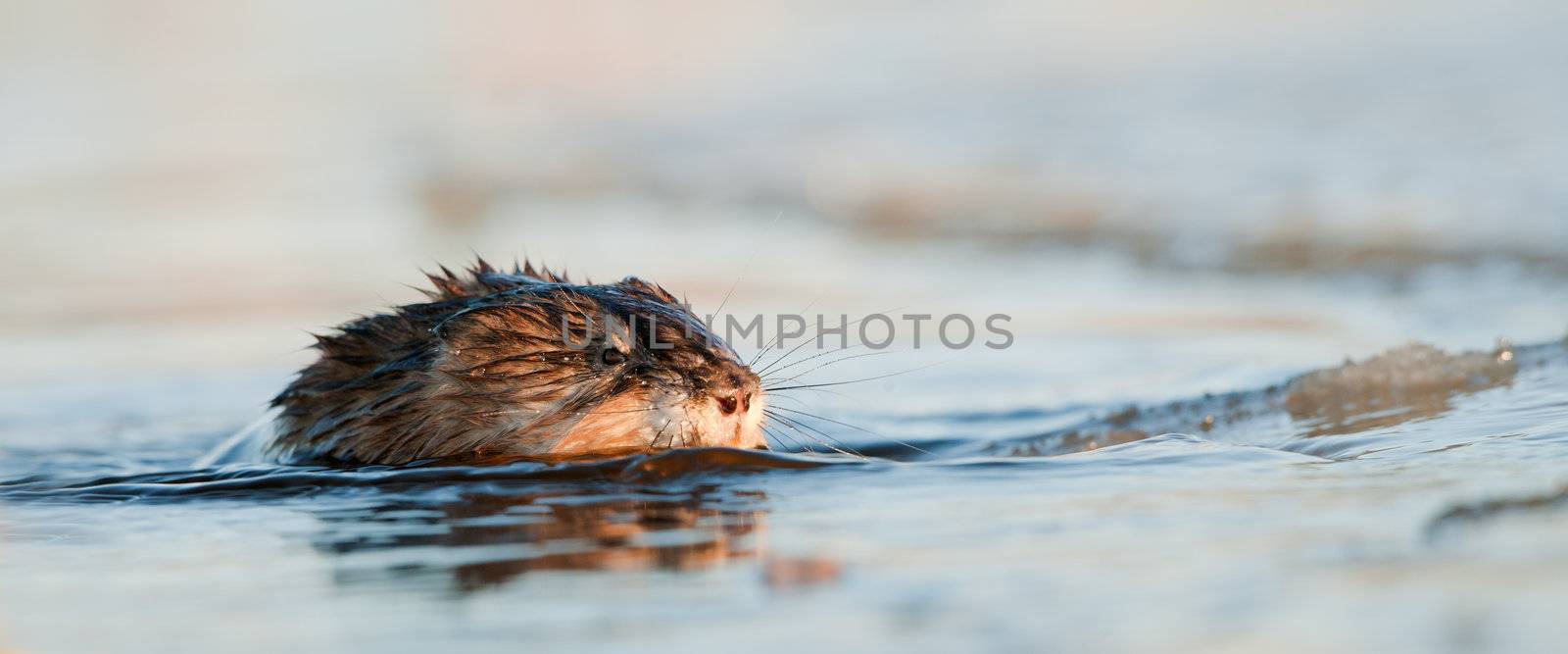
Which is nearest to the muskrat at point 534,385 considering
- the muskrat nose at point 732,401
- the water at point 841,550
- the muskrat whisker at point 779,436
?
the muskrat nose at point 732,401

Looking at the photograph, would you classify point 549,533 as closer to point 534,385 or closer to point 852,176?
point 534,385

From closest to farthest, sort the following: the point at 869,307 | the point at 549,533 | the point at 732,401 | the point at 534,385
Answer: the point at 549,533
the point at 732,401
the point at 534,385
the point at 869,307

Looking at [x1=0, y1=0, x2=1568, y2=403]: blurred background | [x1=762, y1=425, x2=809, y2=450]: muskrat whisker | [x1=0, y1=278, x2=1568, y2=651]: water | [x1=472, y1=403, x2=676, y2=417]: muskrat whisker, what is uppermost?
[x1=0, y1=0, x2=1568, y2=403]: blurred background

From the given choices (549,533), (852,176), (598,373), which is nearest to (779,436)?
(598,373)

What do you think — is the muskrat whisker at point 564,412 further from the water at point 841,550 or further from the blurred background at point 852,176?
the blurred background at point 852,176

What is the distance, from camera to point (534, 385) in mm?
5168

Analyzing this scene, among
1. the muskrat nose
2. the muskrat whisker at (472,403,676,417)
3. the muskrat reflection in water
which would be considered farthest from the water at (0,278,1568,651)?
the muskrat nose

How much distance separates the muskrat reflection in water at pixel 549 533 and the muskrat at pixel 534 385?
67cm

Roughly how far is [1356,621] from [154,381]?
7.44m

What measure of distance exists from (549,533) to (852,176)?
873 cm

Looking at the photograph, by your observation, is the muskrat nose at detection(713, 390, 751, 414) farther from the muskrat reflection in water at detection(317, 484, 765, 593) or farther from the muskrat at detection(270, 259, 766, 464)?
the muskrat reflection in water at detection(317, 484, 765, 593)

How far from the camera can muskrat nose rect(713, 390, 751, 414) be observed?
498 cm

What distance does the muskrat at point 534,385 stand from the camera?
5027 mm

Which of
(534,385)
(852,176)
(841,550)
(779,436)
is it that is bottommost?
(841,550)
